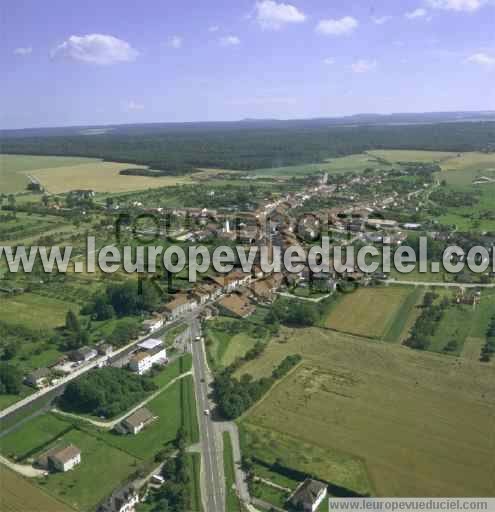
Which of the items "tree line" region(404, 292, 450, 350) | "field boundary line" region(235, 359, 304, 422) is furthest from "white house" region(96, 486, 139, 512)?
"tree line" region(404, 292, 450, 350)

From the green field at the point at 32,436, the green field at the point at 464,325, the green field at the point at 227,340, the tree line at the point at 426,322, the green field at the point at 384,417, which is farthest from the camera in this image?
the tree line at the point at 426,322

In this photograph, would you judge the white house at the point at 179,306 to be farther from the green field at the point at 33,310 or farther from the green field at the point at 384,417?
the green field at the point at 384,417

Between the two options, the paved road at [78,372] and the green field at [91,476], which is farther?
the paved road at [78,372]

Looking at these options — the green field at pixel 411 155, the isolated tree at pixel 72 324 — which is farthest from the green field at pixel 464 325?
the green field at pixel 411 155

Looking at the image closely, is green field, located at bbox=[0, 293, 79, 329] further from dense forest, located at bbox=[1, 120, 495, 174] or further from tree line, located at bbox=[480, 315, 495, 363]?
dense forest, located at bbox=[1, 120, 495, 174]

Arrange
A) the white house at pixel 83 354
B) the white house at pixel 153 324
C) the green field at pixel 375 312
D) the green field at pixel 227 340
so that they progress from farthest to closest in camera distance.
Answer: the white house at pixel 153 324 → the green field at pixel 375 312 → the green field at pixel 227 340 → the white house at pixel 83 354

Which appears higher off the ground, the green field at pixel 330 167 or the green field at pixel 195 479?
the green field at pixel 330 167
